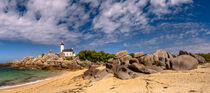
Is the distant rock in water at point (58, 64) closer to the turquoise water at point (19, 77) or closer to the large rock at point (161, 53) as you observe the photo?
the turquoise water at point (19, 77)

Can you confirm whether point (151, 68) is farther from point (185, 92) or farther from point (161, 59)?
point (185, 92)

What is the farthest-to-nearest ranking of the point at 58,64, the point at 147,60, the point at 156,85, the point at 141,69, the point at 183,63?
the point at 58,64
the point at 147,60
the point at 183,63
the point at 141,69
the point at 156,85

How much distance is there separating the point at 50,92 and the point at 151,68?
14.7 metres

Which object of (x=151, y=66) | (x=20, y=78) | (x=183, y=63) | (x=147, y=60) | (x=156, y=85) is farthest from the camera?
(x=20, y=78)

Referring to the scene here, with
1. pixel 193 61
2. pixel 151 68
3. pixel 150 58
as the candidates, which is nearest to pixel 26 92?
pixel 151 68

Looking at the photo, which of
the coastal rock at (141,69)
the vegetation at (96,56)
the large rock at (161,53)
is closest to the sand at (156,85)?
the coastal rock at (141,69)

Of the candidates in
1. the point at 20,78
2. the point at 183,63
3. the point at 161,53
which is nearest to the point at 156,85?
the point at 183,63

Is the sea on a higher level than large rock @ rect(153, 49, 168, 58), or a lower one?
lower

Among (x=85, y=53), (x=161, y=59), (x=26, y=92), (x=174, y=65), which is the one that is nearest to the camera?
(x=26, y=92)

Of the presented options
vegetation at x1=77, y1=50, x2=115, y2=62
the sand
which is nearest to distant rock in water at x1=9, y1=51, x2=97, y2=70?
vegetation at x1=77, y1=50, x2=115, y2=62

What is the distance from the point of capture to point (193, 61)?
51.6 ft

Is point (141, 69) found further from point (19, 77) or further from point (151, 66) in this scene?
point (19, 77)

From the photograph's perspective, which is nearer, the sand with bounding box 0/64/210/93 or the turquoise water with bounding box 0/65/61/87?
the sand with bounding box 0/64/210/93

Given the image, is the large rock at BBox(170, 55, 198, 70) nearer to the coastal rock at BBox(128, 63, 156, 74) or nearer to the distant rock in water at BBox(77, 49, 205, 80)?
the distant rock in water at BBox(77, 49, 205, 80)
